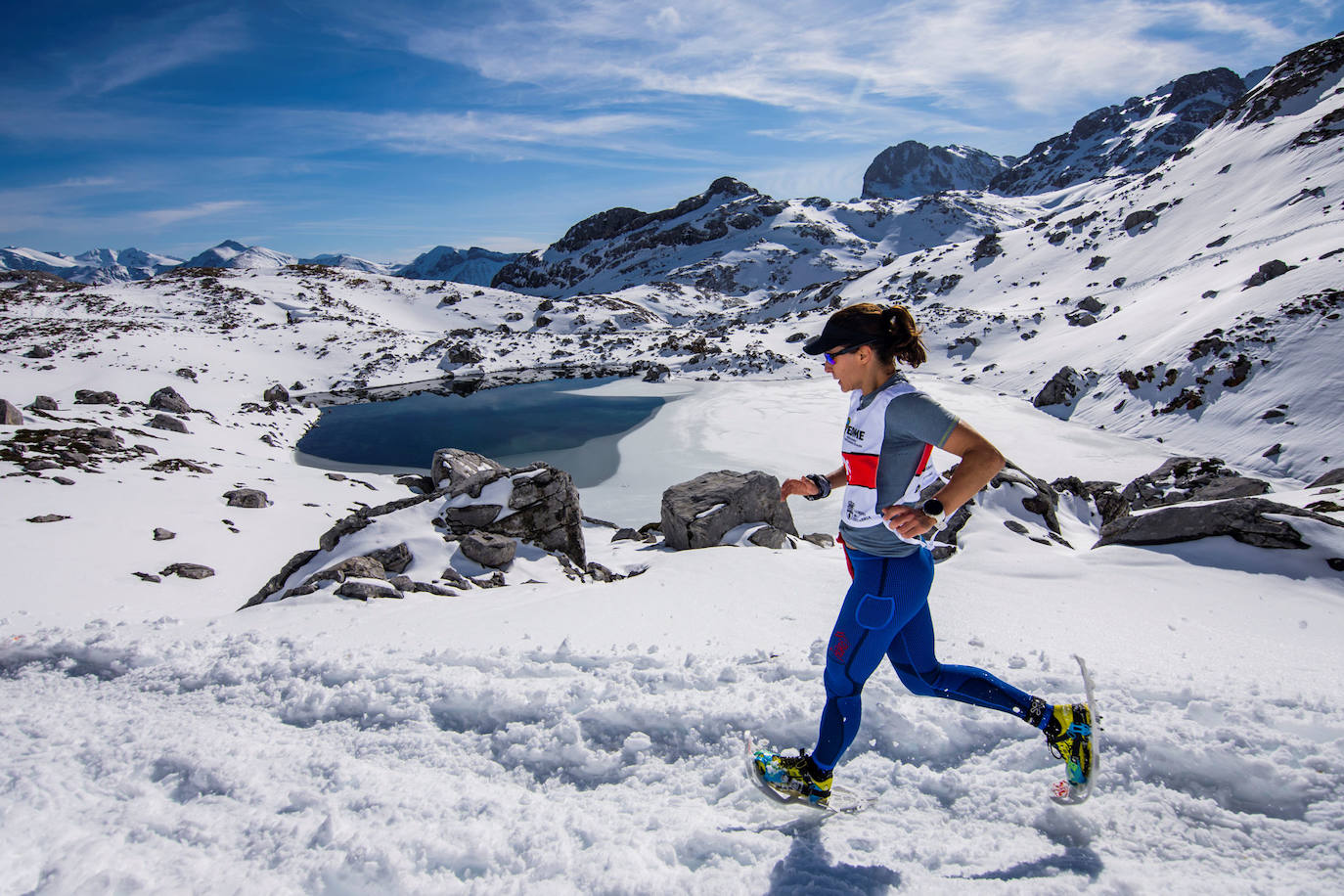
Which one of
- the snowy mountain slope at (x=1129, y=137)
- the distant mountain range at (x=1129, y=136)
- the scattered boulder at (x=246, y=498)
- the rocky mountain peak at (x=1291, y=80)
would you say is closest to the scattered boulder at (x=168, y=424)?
the scattered boulder at (x=246, y=498)

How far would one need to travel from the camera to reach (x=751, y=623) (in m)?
5.40

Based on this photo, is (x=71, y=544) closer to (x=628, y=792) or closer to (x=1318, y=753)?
(x=628, y=792)

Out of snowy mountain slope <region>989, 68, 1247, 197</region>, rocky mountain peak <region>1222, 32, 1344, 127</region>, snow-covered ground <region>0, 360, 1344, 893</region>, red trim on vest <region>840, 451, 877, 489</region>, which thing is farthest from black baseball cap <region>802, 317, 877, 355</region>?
snowy mountain slope <region>989, 68, 1247, 197</region>

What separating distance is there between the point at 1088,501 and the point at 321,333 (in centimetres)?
7053

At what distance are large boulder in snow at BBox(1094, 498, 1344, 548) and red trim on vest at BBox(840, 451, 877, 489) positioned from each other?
22.1 ft

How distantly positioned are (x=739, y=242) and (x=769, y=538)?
471 feet

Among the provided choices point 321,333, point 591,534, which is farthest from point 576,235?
point 591,534

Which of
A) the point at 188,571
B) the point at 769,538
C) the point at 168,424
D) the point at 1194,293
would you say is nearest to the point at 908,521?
the point at 769,538

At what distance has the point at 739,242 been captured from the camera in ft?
472

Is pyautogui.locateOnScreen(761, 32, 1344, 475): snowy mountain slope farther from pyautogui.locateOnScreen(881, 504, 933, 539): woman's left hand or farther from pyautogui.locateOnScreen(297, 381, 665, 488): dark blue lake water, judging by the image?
pyautogui.locateOnScreen(297, 381, 665, 488): dark blue lake water

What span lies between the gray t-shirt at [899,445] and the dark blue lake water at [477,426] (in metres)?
21.0

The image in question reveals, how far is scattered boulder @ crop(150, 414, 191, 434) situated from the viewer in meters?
24.7

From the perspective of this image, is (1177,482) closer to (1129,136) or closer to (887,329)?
(887,329)

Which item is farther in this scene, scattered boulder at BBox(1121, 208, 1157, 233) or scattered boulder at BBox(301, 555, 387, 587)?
scattered boulder at BBox(1121, 208, 1157, 233)
